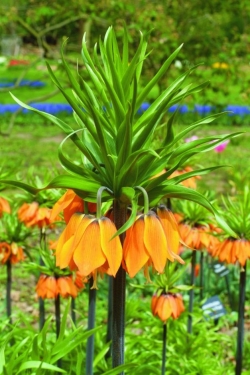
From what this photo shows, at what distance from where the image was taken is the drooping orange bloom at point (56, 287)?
6.79 ft

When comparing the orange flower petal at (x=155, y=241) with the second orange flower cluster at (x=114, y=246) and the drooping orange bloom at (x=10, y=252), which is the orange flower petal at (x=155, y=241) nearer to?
the second orange flower cluster at (x=114, y=246)

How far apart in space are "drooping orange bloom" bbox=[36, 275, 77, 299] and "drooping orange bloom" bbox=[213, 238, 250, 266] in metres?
0.51

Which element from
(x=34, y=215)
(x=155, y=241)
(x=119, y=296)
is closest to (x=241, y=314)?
(x=34, y=215)

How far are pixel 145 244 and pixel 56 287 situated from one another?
3.32 feet

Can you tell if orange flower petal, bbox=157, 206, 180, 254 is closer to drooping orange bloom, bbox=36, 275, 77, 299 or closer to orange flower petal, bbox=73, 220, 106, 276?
orange flower petal, bbox=73, 220, 106, 276

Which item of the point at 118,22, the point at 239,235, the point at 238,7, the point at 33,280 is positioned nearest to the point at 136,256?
the point at 239,235

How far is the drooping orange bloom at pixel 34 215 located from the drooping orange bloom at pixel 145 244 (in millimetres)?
1129

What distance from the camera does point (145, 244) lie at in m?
1.12

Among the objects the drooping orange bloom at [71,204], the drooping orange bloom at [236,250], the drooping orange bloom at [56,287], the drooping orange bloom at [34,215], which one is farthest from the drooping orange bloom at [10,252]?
the drooping orange bloom at [71,204]

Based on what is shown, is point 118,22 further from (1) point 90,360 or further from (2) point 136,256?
(2) point 136,256

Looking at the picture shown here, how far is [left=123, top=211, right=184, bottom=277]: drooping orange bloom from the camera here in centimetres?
113

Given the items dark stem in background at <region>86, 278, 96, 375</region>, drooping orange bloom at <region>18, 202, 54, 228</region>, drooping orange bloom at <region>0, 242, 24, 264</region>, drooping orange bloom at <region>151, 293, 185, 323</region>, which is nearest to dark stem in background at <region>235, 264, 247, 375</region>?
drooping orange bloom at <region>151, 293, 185, 323</region>

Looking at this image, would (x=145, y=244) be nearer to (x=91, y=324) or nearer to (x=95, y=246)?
(x=95, y=246)

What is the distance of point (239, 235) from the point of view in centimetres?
194
